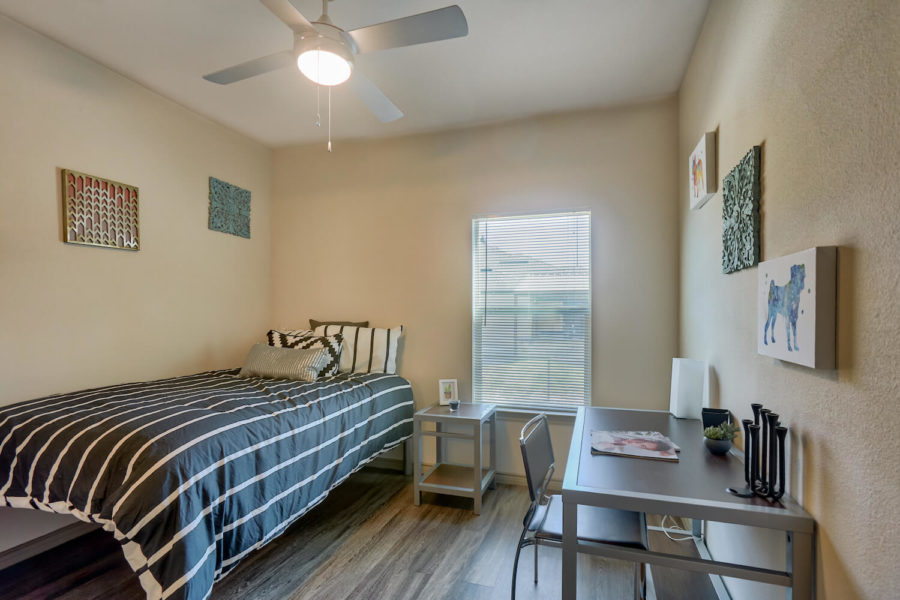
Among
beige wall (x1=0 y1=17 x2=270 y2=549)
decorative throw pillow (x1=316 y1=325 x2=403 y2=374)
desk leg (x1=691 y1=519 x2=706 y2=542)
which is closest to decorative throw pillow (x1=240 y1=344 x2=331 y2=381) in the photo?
decorative throw pillow (x1=316 y1=325 x2=403 y2=374)

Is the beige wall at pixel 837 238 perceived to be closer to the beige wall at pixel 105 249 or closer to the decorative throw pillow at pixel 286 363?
the decorative throw pillow at pixel 286 363

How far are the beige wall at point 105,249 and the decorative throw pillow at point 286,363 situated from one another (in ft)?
1.90

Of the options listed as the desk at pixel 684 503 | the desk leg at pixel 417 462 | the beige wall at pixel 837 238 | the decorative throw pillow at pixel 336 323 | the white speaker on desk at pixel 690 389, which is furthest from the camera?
the decorative throw pillow at pixel 336 323

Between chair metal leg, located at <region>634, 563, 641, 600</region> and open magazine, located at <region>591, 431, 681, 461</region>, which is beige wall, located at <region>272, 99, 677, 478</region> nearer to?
open magazine, located at <region>591, 431, 681, 461</region>

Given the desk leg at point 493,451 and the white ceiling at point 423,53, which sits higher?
the white ceiling at point 423,53

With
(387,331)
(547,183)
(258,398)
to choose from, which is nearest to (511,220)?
(547,183)

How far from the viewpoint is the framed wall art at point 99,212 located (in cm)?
245

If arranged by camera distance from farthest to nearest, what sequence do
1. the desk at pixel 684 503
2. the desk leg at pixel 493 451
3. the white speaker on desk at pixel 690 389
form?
1. the desk leg at pixel 493 451
2. the white speaker on desk at pixel 690 389
3. the desk at pixel 684 503

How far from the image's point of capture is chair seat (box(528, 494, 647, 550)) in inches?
59.0

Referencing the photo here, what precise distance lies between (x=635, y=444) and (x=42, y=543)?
2.92m

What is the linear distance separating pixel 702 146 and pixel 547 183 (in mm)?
1223

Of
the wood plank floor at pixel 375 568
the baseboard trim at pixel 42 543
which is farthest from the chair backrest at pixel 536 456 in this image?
the baseboard trim at pixel 42 543

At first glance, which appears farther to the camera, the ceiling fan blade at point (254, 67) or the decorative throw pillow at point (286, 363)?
the decorative throw pillow at point (286, 363)

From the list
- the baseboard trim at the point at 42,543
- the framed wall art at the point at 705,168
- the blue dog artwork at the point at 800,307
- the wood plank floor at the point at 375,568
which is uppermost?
the framed wall art at the point at 705,168
